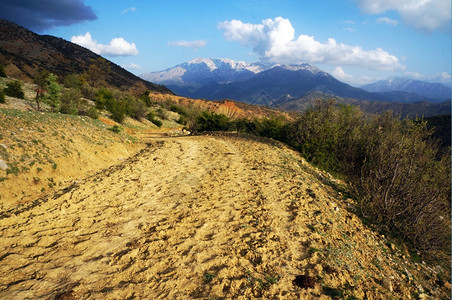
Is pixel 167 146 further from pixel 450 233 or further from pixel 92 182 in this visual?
pixel 450 233

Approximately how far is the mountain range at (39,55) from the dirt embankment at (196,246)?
63.6 meters

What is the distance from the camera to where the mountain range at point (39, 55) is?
55094 mm

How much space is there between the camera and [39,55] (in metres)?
67.5

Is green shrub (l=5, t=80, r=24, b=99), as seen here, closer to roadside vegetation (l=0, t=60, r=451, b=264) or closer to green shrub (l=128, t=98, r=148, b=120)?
roadside vegetation (l=0, t=60, r=451, b=264)

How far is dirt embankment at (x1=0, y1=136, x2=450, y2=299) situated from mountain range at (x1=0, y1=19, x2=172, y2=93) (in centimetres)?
6362

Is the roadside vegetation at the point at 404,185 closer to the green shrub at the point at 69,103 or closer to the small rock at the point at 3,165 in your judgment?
the small rock at the point at 3,165

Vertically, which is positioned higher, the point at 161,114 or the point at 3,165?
the point at 3,165

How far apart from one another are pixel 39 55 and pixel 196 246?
292 ft

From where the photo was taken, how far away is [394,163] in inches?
305

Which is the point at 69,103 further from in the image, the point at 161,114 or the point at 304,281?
the point at 304,281

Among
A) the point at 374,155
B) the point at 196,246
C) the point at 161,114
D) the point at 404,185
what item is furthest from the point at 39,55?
the point at 404,185

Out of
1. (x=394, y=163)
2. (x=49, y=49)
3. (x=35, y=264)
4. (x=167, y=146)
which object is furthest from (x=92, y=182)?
(x=49, y=49)

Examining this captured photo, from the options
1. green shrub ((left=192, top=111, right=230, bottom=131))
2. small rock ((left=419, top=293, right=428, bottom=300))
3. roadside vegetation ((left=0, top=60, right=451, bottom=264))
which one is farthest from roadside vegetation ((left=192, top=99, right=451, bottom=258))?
green shrub ((left=192, top=111, right=230, bottom=131))

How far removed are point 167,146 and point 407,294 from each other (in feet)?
37.8
